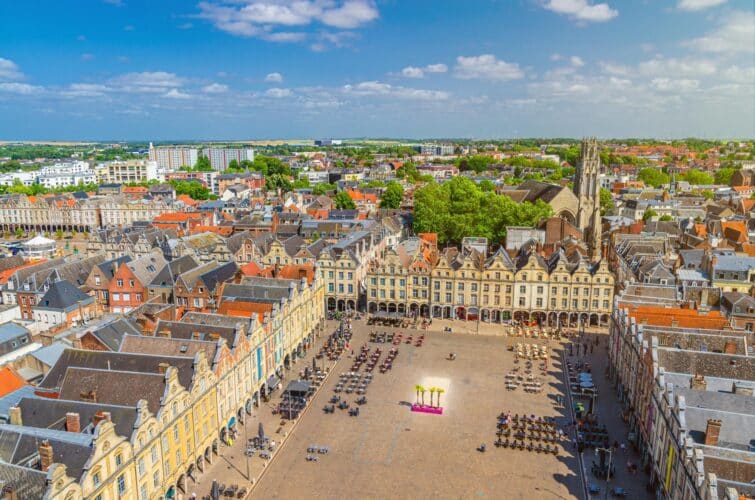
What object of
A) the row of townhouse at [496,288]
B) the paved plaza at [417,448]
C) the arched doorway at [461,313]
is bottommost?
the paved plaza at [417,448]

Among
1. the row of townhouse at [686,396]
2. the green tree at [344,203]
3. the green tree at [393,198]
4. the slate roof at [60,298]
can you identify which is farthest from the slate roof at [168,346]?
the green tree at [393,198]

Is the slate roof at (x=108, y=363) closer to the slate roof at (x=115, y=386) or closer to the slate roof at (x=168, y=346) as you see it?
the slate roof at (x=115, y=386)

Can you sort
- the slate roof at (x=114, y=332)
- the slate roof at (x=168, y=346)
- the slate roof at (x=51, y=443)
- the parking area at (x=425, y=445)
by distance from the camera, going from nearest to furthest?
1. the slate roof at (x=51, y=443)
2. the parking area at (x=425, y=445)
3. the slate roof at (x=168, y=346)
4. the slate roof at (x=114, y=332)

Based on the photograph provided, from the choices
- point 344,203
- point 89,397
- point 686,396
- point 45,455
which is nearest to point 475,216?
point 344,203

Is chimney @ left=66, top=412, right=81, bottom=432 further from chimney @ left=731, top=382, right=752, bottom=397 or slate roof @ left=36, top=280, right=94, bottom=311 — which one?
chimney @ left=731, top=382, right=752, bottom=397

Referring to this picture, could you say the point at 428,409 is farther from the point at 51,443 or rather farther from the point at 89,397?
the point at 51,443

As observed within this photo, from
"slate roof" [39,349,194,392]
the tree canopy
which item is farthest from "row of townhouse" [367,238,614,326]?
"slate roof" [39,349,194,392]
